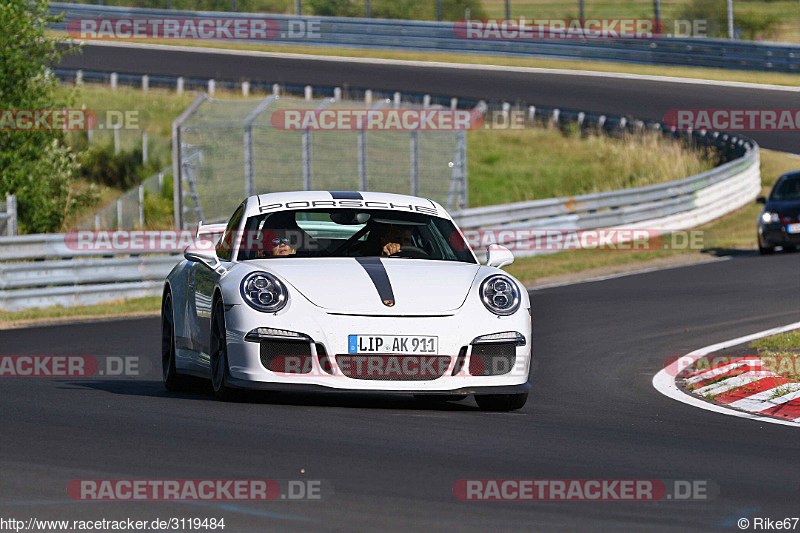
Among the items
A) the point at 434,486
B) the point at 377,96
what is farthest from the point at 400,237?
the point at 377,96

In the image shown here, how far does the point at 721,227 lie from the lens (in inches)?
1092

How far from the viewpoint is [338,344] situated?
8094 millimetres

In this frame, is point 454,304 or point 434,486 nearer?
point 434,486

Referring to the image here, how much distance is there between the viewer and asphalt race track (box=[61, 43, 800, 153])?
3678 centimetres

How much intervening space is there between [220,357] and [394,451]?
2.12 metres

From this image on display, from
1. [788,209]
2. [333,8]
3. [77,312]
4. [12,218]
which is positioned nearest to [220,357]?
[77,312]

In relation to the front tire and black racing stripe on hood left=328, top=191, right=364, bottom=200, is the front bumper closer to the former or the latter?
the front tire

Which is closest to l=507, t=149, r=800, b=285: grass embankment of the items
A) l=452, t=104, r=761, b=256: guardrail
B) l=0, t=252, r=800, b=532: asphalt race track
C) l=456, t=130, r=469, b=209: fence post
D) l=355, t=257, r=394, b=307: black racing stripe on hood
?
l=452, t=104, r=761, b=256: guardrail

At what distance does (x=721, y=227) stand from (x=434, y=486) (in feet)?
74.7

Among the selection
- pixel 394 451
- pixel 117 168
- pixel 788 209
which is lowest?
pixel 117 168

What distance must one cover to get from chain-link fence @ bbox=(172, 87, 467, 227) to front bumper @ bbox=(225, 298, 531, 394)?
13.6 metres

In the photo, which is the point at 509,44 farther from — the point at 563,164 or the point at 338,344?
the point at 338,344

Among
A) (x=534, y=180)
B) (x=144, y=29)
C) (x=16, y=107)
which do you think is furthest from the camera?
(x=144, y=29)

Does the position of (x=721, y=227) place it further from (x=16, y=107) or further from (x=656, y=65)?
(x=656, y=65)
